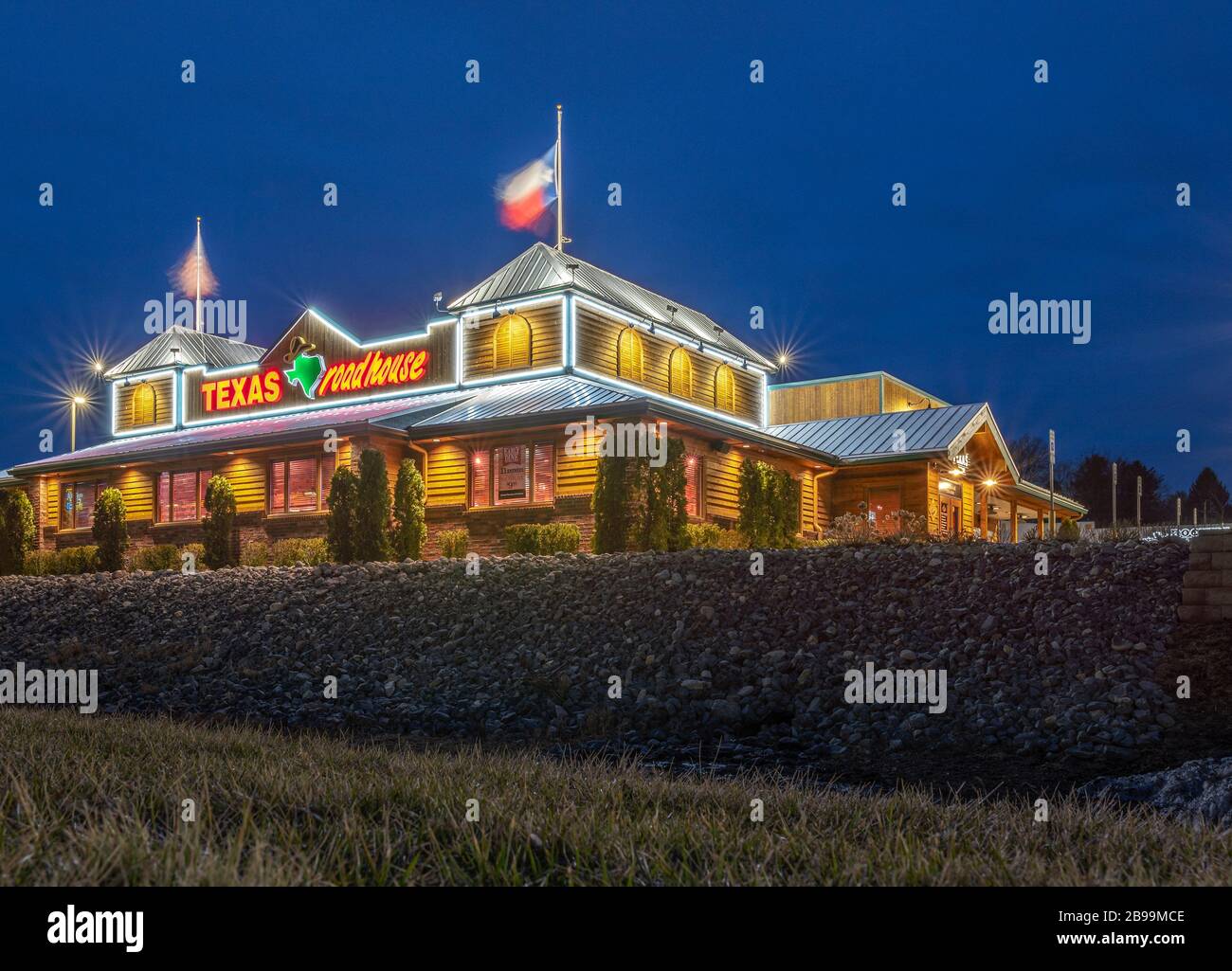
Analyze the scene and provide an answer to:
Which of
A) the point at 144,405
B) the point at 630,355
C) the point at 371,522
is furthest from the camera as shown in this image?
the point at 144,405

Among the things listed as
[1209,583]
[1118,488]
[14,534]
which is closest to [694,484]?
[1209,583]

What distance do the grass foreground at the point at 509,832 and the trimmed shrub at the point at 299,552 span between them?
1624 cm

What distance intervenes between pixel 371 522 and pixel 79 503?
53.2 feet

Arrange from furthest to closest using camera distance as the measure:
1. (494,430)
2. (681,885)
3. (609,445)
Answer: (494,430), (609,445), (681,885)

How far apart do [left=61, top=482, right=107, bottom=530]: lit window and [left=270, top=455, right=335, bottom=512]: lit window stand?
739 centimetres

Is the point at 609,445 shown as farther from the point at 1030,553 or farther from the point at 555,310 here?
the point at 1030,553

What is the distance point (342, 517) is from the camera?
21.4 meters

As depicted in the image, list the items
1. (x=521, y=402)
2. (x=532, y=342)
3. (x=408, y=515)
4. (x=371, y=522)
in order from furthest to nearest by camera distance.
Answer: (x=532, y=342)
(x=521, y=402)
(x=408, y=515)
(x=371, y=522)

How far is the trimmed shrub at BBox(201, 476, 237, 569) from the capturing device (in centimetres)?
2505

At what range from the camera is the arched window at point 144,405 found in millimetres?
36094

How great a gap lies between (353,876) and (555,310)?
2423 centimetres

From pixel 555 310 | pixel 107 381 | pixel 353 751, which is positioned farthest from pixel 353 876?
pixel 107 381

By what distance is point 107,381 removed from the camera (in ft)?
124

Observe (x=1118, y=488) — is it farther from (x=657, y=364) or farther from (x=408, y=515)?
(x=408, y=515)
